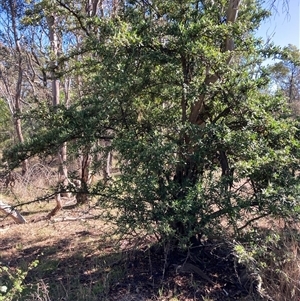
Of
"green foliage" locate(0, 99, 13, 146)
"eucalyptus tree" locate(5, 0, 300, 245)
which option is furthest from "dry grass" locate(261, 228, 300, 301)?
"green foliage" locate(0, 99, 13, 146)

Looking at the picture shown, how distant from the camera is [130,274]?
12.9 feet

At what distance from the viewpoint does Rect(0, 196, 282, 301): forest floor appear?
346cm

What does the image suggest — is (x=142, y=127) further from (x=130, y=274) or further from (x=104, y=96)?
(x=130, y=274)

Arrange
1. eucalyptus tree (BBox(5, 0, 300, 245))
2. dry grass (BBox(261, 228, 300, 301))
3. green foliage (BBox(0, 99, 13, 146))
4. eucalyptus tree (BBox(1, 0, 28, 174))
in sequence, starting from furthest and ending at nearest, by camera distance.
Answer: green foliage (BBox(0, 99, 13, 146))
eucalyptus tree (BBox(1, 0, 28, 174))
eucalyptus tree (BBox(5, 0, 300, 245))
dry grass (BBox(261, 228, 300, 301))

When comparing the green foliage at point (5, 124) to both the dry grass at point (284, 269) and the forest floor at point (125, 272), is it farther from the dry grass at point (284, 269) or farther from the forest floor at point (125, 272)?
the dry grass at point (284, 269)

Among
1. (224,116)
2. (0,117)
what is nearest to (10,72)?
(0,117)

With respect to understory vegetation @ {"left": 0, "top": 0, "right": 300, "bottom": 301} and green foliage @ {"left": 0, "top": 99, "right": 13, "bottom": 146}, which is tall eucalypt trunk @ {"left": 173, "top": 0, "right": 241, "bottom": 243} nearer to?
understory vegetation @ {"left": 0, "top": 0, "right": 300, "bottom": 301}

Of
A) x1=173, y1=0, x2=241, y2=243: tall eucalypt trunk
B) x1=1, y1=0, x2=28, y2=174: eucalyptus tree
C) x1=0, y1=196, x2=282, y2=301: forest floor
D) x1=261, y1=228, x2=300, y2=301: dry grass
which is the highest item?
x1=1, y1=0, x2=28, y2=174: eucalyptus tree

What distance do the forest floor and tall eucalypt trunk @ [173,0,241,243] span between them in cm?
60

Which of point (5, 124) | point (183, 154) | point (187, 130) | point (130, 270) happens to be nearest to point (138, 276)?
point (130, 270)

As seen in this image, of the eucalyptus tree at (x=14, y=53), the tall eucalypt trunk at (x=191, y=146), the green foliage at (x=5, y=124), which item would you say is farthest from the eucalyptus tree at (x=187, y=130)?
the green foliage at (x=5, y=124)

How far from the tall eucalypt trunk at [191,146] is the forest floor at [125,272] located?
0.60 m

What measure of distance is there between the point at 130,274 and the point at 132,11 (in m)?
3.16

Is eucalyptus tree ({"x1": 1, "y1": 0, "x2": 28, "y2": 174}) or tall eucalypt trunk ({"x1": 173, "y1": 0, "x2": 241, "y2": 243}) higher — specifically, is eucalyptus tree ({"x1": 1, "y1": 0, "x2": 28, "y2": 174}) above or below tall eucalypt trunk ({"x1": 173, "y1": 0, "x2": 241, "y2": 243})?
A: above
